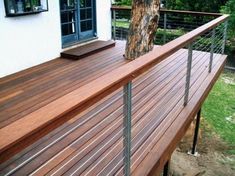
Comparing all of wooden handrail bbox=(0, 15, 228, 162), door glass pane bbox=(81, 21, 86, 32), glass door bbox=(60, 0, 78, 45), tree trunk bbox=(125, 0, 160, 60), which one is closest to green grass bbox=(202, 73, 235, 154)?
tree trunk bbox=(125, 0, 160, 60)

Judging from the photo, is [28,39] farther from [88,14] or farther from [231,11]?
[231,11]

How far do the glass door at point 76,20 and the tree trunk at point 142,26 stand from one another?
130cm

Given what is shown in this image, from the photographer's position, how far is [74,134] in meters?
2.83

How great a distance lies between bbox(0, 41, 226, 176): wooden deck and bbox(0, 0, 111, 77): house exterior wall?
0.18 meters

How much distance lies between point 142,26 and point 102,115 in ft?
8.36

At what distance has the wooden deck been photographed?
2.31m

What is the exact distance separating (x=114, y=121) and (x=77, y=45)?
3462 millimetres

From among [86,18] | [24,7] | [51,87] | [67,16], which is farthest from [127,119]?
[86,18]

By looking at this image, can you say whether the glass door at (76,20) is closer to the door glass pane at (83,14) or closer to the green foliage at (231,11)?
the door glass pane at (83,14)

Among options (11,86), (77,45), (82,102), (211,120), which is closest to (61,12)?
(77,45)

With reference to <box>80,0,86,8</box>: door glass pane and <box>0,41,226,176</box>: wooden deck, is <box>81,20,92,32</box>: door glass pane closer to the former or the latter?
<box>80,0,86,8</box>: door glass pane

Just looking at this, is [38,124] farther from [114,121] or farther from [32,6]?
[32,6]

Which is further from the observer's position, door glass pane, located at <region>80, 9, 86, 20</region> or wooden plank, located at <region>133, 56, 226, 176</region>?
door glass pane, located at <region>80, 9, 86, 20</region>

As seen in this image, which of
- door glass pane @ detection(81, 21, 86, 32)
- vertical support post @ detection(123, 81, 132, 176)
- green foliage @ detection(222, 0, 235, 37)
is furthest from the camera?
green foliage @ detection(222, 0, 235, 37)
